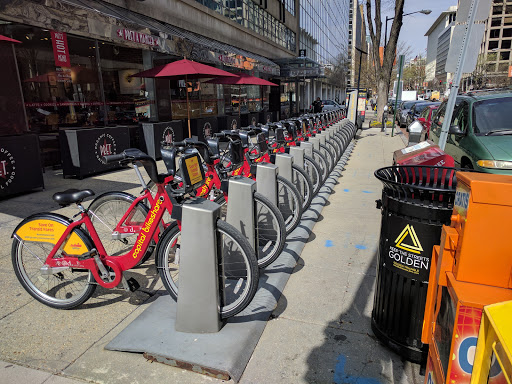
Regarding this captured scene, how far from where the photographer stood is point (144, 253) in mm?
3172

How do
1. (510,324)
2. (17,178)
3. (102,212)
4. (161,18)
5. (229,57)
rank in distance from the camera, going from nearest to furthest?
(510,324), (102,212), (17,178), (161,18), (229,57)

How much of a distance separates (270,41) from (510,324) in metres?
28.9

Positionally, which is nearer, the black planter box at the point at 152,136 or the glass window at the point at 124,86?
the black planter box at the point at 152,136

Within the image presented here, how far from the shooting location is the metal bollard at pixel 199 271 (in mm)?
2566

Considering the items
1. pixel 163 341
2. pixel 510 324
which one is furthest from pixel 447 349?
pixel 163 341

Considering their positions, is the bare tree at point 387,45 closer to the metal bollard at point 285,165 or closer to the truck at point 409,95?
the metal bollard at point 285,165

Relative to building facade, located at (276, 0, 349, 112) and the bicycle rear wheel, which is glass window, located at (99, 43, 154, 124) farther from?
building facade, located at (276, 0, 349, 112)

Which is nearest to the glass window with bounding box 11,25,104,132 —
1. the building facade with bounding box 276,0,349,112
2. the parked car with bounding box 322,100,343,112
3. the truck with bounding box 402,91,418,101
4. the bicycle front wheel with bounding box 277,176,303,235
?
the bicycle front wheel with bounding box 277,176,303,235

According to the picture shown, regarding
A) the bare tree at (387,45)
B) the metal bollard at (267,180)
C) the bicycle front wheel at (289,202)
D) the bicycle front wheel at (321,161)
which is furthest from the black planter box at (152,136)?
the bare tree at (387,45)

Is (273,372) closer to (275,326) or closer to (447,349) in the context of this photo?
(275,326)

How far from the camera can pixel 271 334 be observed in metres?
2.89

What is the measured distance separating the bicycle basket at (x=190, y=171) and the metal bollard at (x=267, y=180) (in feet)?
4.33

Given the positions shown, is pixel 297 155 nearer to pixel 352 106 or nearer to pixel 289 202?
pixel 289 202

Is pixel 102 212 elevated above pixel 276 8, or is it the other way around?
pixel 276 8
